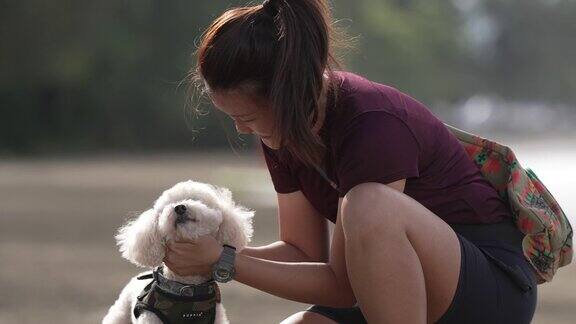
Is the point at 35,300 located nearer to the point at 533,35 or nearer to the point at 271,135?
the point at 271,135

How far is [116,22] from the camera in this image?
23766 millimetres

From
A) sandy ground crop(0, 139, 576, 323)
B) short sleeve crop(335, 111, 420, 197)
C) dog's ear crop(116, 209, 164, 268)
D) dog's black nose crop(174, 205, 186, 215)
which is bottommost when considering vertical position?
sandy ground crop(0, 139, 576, 323)

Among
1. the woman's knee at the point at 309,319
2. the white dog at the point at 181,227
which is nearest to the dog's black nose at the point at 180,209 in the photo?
the white dog at the point at 181,227

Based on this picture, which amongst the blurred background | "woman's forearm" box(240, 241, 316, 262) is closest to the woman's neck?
the blurred background

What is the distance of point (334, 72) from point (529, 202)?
579 mm

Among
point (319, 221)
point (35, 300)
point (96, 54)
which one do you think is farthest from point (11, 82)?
point (319, 221)

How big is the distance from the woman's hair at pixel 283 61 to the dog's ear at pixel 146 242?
0.41 m

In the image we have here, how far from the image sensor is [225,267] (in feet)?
8.31

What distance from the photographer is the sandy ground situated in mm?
4629

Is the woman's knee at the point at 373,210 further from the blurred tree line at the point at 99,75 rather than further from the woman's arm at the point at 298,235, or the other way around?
the blurred tree line at the point at 99,75

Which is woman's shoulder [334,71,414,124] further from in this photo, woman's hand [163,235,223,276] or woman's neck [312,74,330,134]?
woman's hand [163,235,223,276]

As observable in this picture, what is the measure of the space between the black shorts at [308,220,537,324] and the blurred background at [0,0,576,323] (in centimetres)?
56

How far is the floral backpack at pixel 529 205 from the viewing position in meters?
2.70

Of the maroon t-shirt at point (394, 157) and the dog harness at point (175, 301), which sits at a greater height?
the maroon t-shirt at point (394, 157)
